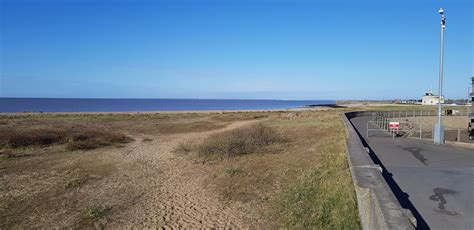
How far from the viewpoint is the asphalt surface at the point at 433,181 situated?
5.56 meters

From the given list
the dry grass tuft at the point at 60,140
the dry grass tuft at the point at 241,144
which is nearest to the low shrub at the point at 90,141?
the dry grass tuft at the point at 60,140

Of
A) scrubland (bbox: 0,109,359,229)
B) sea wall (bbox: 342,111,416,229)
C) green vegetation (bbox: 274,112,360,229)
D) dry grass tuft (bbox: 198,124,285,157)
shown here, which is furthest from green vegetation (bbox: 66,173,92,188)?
sea wall (bbox: 342,111,416,229)

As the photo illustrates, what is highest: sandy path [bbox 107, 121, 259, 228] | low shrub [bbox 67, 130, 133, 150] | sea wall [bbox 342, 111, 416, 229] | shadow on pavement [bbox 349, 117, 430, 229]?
sea wall [bbox 342, 111, 416, 229]

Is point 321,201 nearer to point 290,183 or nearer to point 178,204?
point 290,183

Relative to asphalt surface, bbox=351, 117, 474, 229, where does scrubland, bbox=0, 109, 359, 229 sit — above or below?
below

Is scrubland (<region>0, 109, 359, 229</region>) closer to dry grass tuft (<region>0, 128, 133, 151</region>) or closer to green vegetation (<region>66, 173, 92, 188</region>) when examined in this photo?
green vegetation (<region>66, 173, 92, 188</region>)

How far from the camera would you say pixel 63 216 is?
7527mm

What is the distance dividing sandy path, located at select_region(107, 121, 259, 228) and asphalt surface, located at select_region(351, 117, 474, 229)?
10.9 feet

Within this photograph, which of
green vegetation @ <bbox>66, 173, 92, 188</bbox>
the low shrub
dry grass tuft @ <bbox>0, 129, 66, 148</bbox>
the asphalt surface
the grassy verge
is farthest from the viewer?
dry grass tuft @ <bbox>0, 129, 66, 148</bbox>

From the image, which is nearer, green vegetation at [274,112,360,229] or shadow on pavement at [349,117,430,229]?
shadow on pavement at [349,117,430,229]

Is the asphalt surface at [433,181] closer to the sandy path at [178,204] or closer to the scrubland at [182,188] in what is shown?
the scrubland at [182,188]

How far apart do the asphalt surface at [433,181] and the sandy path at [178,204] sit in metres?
3.31

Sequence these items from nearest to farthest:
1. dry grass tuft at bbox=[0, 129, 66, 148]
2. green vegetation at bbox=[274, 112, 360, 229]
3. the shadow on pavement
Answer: the shadow on pavement
green vegetation at bbox=[274, 112, 360, 229]
dry grass tuft at bbox=[0, 129, 66, 148]

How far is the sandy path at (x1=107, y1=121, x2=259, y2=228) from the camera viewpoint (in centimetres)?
718
